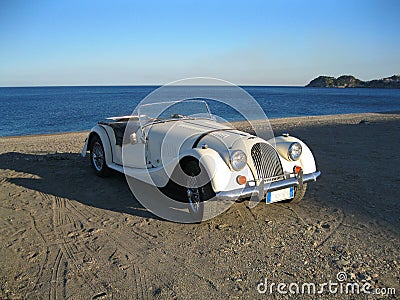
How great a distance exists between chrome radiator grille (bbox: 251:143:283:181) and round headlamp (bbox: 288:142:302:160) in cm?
23

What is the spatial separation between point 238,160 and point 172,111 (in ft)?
8.27

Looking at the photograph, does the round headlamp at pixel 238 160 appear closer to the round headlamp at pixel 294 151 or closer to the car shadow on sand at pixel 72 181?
the round headlamp at pixel 294 151

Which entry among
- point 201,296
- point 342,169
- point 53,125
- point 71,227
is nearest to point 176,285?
point 201,296

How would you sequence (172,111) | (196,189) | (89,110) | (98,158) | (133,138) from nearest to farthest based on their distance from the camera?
(196,189) → (133,138) → (172,111) → (98,158) → (89,110)

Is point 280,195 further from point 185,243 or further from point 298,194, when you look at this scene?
point 185,243

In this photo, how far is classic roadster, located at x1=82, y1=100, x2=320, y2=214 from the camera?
4812 mm

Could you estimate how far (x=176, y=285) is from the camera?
3.48 m

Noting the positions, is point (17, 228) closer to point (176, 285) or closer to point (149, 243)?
point (149, 243)

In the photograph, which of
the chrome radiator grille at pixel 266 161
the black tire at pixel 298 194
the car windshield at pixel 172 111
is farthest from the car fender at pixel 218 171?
the car windshield at pixel 172 111

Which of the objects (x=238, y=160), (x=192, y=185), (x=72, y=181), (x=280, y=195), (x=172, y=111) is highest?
(x=172, y=111)

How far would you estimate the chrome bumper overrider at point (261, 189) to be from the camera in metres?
4.59

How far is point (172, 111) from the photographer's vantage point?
6.97 m

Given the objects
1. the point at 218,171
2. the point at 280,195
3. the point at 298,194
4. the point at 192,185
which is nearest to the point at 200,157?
the point at 218,171

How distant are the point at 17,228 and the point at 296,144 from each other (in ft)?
13.7
